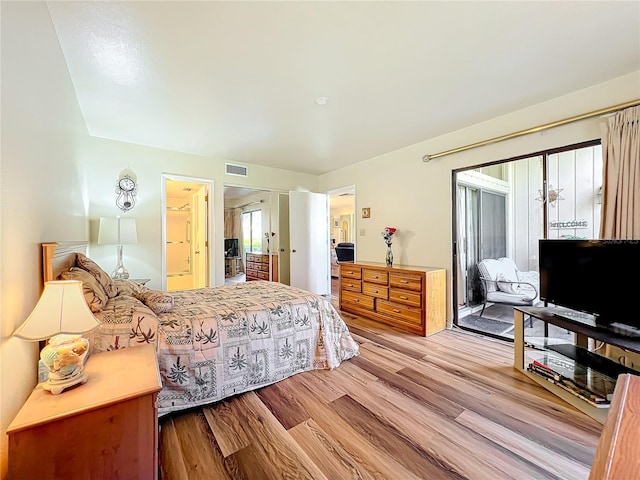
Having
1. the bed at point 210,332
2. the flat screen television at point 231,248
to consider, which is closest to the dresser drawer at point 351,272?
the bed at point 210,332

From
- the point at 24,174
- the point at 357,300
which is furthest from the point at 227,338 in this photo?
the point at 357,300

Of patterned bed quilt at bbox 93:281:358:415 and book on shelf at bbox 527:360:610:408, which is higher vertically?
patterned bed quilt at bbox 93:281:358:415

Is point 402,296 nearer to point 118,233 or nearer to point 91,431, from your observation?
point 91,431

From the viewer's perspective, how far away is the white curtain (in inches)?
83.1

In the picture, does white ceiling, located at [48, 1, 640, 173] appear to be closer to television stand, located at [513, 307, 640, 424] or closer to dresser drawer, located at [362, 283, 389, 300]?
A: television stand, located at [513, 307, 640, 424]

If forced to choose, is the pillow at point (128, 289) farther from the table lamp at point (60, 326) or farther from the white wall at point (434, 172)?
the white wall at point (434, 172)

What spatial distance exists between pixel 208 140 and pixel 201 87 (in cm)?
133

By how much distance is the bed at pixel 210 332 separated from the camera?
1.75 meters

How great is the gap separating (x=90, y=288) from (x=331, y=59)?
232cm

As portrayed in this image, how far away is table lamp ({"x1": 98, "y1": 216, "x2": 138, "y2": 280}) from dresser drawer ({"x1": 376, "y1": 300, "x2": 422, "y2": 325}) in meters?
3.38

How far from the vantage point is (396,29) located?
1.71m

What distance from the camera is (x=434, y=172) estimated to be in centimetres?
367

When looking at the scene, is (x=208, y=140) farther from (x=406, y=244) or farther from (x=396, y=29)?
(x=406, y=244)

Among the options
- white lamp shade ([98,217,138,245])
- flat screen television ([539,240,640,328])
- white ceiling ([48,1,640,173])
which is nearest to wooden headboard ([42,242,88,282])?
white lamp shade ([98,217,138,245])
